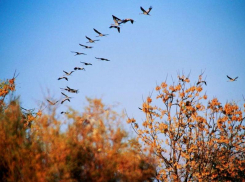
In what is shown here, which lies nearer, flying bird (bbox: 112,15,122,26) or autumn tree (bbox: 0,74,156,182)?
autumn tree (bbox: 0,74,156,182)

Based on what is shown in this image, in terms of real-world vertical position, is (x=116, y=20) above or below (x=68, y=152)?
above

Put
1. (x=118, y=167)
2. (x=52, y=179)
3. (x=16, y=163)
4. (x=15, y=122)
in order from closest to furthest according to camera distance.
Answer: (x=52, y=179) < (x=16, y=163) < (x=118, y=167) < (x=15, y=122)

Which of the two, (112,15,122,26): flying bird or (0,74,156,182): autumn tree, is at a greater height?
(112,15,122,26): flying bird

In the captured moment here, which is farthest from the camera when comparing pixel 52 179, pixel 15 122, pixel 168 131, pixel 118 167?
pixel 168 131

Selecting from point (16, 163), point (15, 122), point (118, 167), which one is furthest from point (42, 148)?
point (118, 167)

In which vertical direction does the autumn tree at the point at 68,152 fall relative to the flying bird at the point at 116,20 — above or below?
below

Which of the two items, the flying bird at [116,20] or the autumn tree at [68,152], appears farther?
the flying bird at [116,20]

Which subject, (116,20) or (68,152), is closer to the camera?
(68,152)

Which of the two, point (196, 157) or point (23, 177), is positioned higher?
point (196, 157)

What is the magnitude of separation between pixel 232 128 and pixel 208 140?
2244mm

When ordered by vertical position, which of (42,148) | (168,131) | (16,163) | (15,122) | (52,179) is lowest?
(52,179)

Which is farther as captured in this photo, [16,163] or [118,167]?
[118,167]

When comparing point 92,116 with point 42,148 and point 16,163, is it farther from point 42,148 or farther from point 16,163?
point 16,163

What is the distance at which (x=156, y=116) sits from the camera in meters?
13.2
